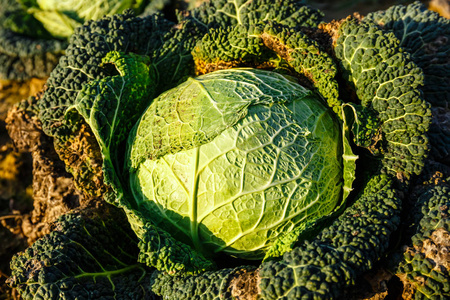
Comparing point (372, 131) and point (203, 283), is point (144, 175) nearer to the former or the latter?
point (203, 283)

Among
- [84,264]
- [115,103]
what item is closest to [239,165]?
[115,103]

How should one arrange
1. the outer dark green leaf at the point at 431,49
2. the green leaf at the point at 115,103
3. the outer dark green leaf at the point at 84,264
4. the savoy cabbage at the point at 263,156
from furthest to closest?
the outer dark green leaf at the point at 431,49 → the green leaf at the point at 115,103 → the outer dark green leaf at the point at 84,264 → the savoy cabbage at the point at 263,156

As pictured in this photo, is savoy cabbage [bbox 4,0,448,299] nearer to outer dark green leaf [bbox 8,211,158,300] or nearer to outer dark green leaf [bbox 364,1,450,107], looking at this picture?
outer dark green leaf [bbox 8,211,158,300]

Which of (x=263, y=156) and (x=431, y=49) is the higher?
(x=263, y=156)

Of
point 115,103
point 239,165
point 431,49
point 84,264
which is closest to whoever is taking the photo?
point 239,165

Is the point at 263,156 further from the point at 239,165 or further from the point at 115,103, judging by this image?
the point at 115,103

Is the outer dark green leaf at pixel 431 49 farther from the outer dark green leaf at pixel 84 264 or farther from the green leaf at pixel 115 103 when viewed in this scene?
the outer dark green leaf at pixel 84 264

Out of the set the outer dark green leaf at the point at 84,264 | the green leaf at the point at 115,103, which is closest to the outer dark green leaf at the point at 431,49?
the green leaf at the point at 115,103

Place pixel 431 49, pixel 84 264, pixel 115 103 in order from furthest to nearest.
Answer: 1. pixel 431 49
2. pixel 115 103
3. pixel 84 264
